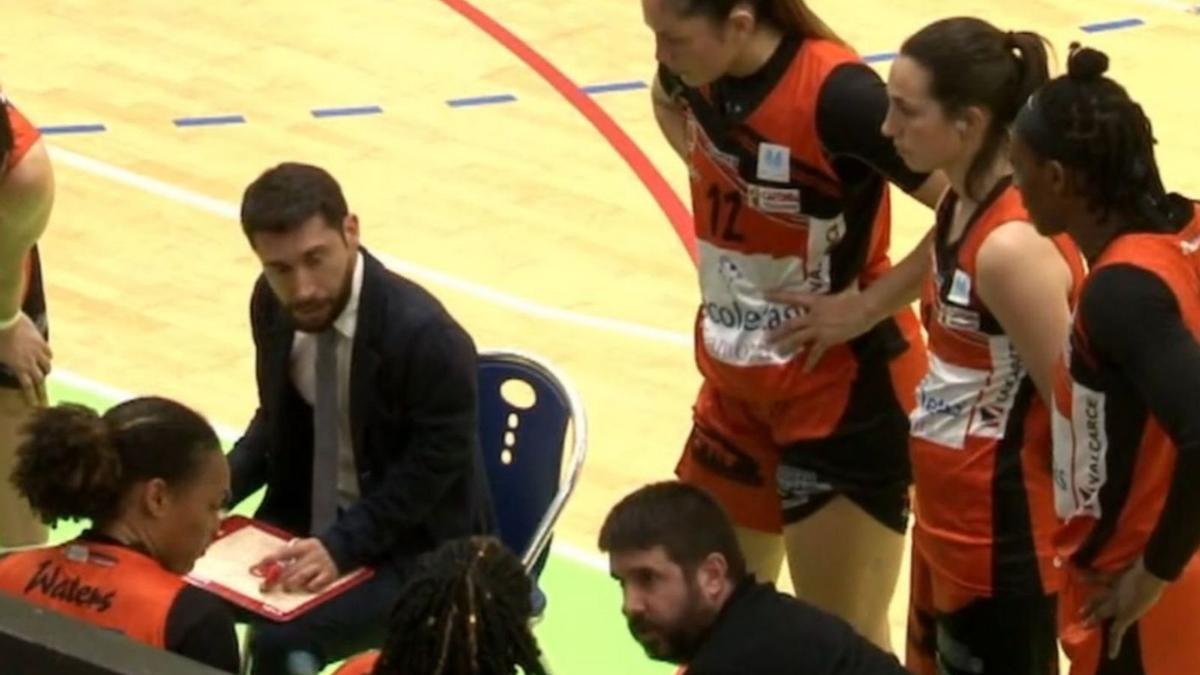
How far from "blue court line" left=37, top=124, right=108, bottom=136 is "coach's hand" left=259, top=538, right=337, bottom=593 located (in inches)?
179

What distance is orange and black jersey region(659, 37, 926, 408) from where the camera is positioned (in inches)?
197

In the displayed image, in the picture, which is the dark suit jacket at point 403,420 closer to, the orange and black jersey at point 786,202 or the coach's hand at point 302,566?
the coach's hand at point 302,566

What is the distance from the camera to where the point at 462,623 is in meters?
3.68

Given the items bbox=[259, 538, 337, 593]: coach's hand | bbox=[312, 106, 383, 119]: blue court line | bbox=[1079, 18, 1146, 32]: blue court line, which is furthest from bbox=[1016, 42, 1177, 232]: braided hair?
bbox=[1079, 18, 1146, 32]: blue court line

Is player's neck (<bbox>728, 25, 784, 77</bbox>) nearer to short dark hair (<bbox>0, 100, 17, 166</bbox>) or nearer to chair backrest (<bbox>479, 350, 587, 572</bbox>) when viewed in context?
chair backrest (<bbox>479, 350, 587, 572</bbox>)

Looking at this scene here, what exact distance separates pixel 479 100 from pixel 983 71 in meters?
5.08

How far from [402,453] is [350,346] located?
23cm

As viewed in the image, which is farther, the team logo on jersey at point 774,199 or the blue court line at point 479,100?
the blue court line at point 479,100

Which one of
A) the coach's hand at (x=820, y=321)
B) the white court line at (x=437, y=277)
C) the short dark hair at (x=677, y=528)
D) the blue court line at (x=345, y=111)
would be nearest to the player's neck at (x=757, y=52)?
the coach's hand at (x=820, y=321)

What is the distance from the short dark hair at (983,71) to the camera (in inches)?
181

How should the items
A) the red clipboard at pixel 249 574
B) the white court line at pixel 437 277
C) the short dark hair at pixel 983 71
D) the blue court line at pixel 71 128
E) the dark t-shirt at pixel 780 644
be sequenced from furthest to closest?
the blue court line at pixel 71 128 < the white court line at pixel 437 277 < the red clipboard at pixel 249 574 < the short dark hair at pixel 983 71 < the dark t-shirt at pixel 780 644

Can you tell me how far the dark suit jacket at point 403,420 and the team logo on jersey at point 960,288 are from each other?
0.98m

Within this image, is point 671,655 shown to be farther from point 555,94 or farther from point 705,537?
point 555,94

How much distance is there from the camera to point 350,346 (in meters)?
5.09
